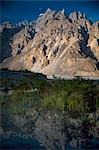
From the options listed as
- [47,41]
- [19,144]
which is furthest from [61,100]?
[47,41]

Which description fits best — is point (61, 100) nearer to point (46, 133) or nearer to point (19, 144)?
point (46, 133)

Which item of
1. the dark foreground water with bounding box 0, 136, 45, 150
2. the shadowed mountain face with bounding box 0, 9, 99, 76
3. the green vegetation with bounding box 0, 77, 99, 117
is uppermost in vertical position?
the shadowed mountain face with bounding box 0, 9, 99, 76

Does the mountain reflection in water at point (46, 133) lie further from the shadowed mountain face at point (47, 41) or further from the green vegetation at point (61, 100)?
the shadowed mountain face at point (47, 41)

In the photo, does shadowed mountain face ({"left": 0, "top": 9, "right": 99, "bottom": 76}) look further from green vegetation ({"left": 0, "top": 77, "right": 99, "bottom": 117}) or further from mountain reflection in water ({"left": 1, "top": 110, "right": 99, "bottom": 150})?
mountain reflection in water ({"left": 1, "top": 110, "right": 99, "bottom": 150})

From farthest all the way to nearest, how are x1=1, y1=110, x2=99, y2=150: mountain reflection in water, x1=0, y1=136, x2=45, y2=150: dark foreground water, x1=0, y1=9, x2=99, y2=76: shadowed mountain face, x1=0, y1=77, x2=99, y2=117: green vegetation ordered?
x1=0, y1=9, x2=99, y2=76: shadowed mountain face → x1=0, y1=77, x2=99, y2=117: green vegetation → x1=1, y1=110, x2=99, y2=150: mountain reflection in water → x1=0, y1=136, x2=45, y2=150: dark foreground water

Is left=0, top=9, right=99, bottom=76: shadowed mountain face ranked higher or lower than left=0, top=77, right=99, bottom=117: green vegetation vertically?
higher

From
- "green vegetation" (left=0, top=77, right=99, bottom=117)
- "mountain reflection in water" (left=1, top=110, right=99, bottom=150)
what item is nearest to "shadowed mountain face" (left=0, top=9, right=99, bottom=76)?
"green vegetation" (left=0, top=77, right=99, bottom=117)

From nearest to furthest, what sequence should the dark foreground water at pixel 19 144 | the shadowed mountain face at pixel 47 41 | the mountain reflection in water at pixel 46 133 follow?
the dark foreground water at pixel 19 144
the mountain reflection in water at pixel 46 133
the shadowed mountain face at pixel 47 41

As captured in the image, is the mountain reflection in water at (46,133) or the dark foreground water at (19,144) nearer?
the dark foreground water at (19,144)

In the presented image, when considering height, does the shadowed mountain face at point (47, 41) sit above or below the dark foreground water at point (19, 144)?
above

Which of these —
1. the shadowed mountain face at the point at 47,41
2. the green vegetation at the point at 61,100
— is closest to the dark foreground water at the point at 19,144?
the green vegetation at the point at 61,100

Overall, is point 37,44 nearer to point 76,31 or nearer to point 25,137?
point 76,31

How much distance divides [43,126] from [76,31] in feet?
17.8

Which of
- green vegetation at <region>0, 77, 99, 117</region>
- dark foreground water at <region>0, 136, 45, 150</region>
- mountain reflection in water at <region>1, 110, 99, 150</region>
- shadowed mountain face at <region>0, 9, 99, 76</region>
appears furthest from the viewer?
shadowed mountain face at <region>0, 9, 99, 76</region>
